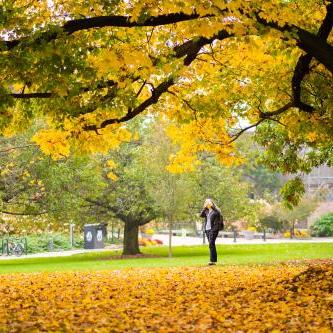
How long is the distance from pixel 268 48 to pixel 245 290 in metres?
4.32

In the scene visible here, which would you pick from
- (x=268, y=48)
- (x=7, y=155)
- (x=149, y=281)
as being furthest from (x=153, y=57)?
(x=7, y=155)

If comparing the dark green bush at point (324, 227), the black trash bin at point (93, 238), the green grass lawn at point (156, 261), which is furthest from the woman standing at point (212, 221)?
the dark green bush at point (324, 227)

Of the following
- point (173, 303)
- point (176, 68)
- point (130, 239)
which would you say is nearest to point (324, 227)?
point (130, 239)

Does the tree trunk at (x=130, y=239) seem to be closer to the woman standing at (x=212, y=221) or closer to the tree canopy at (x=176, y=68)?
the woman standing at (x=212, y=221)

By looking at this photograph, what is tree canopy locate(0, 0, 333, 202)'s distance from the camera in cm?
783

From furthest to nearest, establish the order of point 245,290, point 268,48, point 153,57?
point 268,48, point 245,290, point 153,57

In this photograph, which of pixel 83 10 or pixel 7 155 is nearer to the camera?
pixel 83 10

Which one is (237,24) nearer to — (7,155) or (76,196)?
(7,155)

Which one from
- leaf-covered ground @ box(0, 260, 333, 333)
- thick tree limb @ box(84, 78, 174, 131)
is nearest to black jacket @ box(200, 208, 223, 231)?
leaf-covered ground @ box(0, 260, 333, 333)

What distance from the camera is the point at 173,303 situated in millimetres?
9430

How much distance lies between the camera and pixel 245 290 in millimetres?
10539

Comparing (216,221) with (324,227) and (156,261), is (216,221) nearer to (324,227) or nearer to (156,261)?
(156,261)

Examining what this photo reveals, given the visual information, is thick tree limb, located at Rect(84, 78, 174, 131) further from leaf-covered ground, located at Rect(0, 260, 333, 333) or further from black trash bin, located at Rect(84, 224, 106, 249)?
black trash bin, located at Rect(84, 224, 106, 249)

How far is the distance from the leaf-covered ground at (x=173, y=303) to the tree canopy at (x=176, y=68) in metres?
2.77
